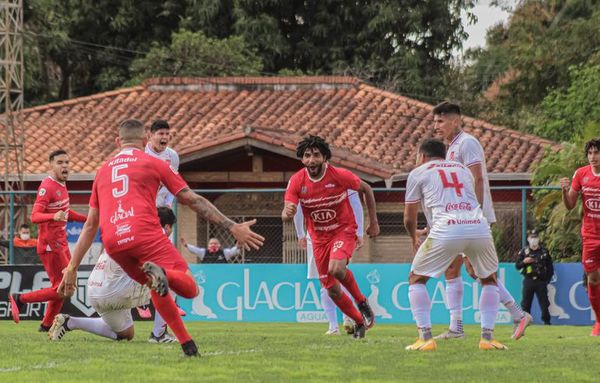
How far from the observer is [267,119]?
118ft

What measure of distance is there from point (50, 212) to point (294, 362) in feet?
21.7

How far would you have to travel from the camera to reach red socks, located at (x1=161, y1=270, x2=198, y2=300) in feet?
33.7

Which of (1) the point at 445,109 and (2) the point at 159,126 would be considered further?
(2) the point at 159,126

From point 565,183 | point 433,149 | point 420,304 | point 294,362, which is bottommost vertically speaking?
point 294,362

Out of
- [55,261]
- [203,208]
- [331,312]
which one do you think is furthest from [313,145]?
[55,261]

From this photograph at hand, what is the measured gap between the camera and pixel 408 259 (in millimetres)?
26562

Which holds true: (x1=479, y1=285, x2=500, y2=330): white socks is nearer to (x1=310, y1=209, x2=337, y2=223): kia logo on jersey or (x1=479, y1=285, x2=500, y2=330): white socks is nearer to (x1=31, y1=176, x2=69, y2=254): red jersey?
(x1=310, y1=209, x2=337, y2=223): kia logo on jersey

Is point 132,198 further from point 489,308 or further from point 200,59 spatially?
point 200,59

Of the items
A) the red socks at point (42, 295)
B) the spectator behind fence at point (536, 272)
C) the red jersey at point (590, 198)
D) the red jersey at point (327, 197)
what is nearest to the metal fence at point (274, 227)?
the spectator behind fence at point (536, 272)

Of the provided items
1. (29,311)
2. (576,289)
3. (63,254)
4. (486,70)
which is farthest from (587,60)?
(63,254)

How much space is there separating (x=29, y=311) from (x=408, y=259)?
7865mm

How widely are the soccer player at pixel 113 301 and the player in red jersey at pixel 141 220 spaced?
170cm

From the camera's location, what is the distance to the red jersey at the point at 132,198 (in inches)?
415

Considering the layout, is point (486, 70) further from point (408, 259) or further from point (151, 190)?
point (151, 190)
